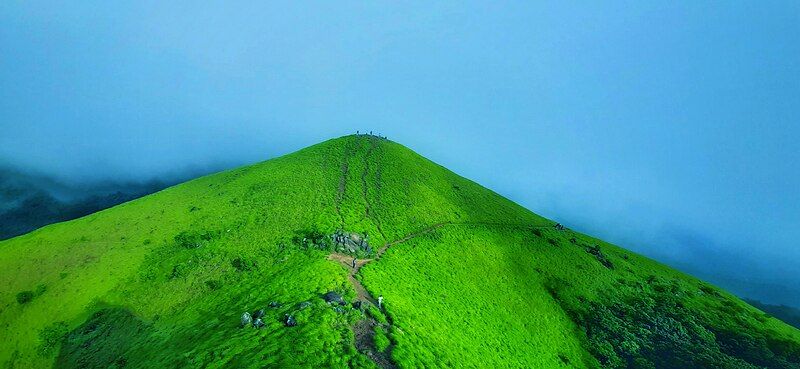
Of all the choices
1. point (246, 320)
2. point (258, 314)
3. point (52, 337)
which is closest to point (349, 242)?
point (258, 314)

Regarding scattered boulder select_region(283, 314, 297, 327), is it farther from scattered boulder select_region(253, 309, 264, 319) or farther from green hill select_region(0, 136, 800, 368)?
scattered boulder select_region(253, 309, 264, 319)

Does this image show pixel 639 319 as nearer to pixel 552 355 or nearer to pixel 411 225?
pixel 552 355

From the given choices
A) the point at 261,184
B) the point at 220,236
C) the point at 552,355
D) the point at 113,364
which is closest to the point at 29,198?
the point at 261,184

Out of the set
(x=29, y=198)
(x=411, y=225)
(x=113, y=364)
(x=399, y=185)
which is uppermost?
(x=399, y=185)

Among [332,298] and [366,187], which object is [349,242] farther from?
[366,187]

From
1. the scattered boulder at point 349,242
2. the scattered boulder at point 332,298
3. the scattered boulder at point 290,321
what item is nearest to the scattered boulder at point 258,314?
the scattered boulder at point 290,321

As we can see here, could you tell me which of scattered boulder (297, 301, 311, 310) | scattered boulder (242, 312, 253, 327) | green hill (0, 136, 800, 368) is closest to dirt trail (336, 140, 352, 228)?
green hill (0, 136, 800, 368)

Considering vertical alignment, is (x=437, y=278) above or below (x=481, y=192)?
below

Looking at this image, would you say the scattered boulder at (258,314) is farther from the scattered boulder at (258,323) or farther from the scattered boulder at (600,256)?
the scattered boulder at (600,256)
